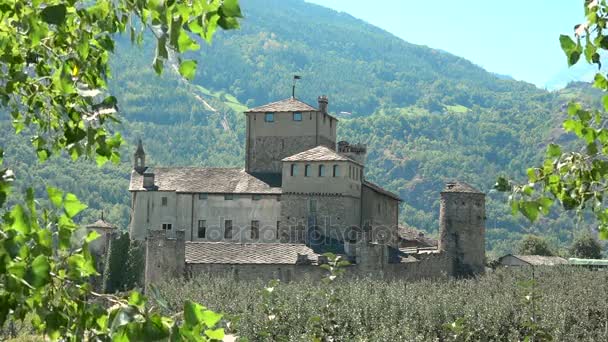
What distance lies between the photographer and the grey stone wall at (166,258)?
47.4 meters

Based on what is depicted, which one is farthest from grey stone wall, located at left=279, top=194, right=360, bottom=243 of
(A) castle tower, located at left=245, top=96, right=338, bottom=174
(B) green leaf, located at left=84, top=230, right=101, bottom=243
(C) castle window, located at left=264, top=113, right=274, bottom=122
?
(B) green leaf, located at left=84, top=230, right=101, bottom=243

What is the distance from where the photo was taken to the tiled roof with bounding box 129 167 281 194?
5738cm

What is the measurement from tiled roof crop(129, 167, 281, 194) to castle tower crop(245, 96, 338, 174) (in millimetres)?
1653

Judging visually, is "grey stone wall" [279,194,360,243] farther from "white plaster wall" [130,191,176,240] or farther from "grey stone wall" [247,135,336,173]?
"white plaster wall" [130,191,176,240]

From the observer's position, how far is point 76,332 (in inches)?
227

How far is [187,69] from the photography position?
600 centimetres

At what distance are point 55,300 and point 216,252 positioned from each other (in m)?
42.7

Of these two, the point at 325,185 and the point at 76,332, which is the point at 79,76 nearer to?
the point at 76,332

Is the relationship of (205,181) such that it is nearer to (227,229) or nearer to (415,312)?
(227,229)

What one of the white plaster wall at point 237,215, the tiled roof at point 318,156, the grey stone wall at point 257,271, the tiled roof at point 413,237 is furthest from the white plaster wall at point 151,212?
the tiled roof at point 413,237

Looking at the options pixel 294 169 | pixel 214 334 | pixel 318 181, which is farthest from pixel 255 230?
pixel 214 334

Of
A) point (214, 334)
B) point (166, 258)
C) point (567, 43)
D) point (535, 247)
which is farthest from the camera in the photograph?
point (535, 247)

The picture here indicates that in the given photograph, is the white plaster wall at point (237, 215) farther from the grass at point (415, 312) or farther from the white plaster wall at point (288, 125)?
the grass at point (415, 312)

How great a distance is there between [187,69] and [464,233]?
54818 mm
